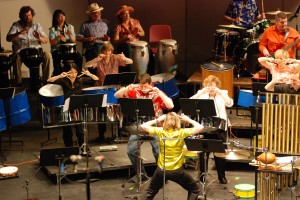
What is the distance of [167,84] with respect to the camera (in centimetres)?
1381

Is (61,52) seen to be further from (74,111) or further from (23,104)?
(74,111)

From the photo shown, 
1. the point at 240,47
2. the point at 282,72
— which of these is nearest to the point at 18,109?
the point at 282,72

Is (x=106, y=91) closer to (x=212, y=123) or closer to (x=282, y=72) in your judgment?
(x=212, y=123)

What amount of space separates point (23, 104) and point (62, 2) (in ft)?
15.4

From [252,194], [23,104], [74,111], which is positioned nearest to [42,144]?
[23,104]

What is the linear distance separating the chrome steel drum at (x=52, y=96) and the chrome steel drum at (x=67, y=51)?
2.35 metres

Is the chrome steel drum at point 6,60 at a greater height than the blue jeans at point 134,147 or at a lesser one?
greater

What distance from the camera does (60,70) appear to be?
14.9 m

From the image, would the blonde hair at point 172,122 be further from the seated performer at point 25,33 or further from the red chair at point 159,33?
the red chair at point 159,33

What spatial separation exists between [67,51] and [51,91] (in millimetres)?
2475

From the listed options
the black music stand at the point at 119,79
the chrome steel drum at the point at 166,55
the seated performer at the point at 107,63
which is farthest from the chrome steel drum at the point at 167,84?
the chrome steel drum at the point at 166,55

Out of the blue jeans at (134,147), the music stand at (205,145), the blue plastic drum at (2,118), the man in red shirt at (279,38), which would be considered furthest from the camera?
the man in red shirt at (279,38)

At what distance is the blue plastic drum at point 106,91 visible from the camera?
40.7ft

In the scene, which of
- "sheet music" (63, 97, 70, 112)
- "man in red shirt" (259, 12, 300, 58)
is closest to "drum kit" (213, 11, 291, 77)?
"man in red shirt" (259, 12, 300, 58)
